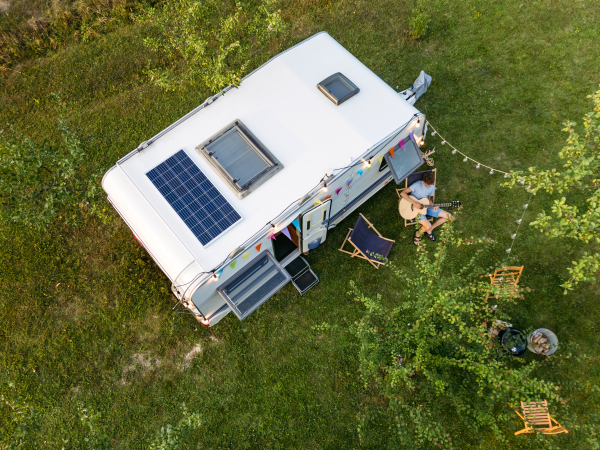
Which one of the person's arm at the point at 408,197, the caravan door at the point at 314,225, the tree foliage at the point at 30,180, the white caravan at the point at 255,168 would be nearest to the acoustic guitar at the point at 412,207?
the person's arm at the point at 408,197

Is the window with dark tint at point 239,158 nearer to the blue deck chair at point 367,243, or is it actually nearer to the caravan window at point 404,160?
the caravan window at point 404,160

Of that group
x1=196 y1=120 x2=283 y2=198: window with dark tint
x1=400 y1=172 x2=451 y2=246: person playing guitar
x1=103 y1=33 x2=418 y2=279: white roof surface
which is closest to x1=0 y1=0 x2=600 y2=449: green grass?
x1=400 y1=172 x2=451 y2=246: person playing guitar

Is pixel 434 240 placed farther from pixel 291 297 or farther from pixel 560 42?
pixel 560 42

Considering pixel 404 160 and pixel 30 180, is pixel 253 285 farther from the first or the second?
pixel 30 180

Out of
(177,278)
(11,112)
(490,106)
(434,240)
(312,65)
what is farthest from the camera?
(11,112)

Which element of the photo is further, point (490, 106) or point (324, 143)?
point (490, 106)

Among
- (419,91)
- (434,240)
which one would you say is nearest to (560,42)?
(419,91)
